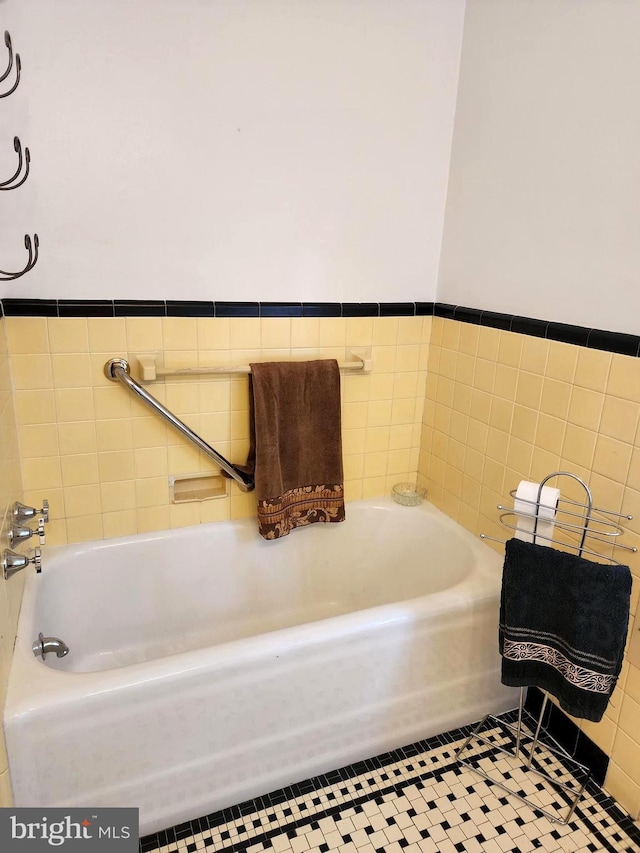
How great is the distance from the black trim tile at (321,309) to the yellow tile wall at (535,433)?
1.34 feet

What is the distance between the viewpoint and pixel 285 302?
1.96 metres

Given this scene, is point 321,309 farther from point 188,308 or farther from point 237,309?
point 188,308

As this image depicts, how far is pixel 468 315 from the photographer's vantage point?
6.54 feet

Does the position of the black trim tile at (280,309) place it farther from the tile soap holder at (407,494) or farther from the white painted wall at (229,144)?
the tile soap holder at (407,494)

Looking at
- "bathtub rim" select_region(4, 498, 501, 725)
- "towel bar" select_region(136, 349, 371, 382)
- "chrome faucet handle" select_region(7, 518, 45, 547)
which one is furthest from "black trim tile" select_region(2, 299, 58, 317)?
"bathtub rim" select_region(4, 498, 501, 725)

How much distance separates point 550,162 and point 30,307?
1548 millimetres

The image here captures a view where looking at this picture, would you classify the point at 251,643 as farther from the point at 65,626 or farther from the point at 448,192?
the point at 448,192

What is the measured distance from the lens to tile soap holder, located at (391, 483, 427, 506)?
2.25 metres

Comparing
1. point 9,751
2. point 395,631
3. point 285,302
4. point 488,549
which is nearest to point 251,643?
point 395,631

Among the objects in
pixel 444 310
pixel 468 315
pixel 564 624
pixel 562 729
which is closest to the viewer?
pixel 564 624

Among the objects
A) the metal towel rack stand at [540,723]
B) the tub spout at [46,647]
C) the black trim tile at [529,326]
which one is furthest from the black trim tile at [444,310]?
the tub spout at [46,647]

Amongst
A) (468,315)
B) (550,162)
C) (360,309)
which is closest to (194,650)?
(360,309)

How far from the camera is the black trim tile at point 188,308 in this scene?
1808 mm

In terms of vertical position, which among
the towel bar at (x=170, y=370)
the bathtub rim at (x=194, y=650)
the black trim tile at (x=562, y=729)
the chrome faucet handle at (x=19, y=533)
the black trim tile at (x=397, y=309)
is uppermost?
the black trim tile at (x=397, y=309)
